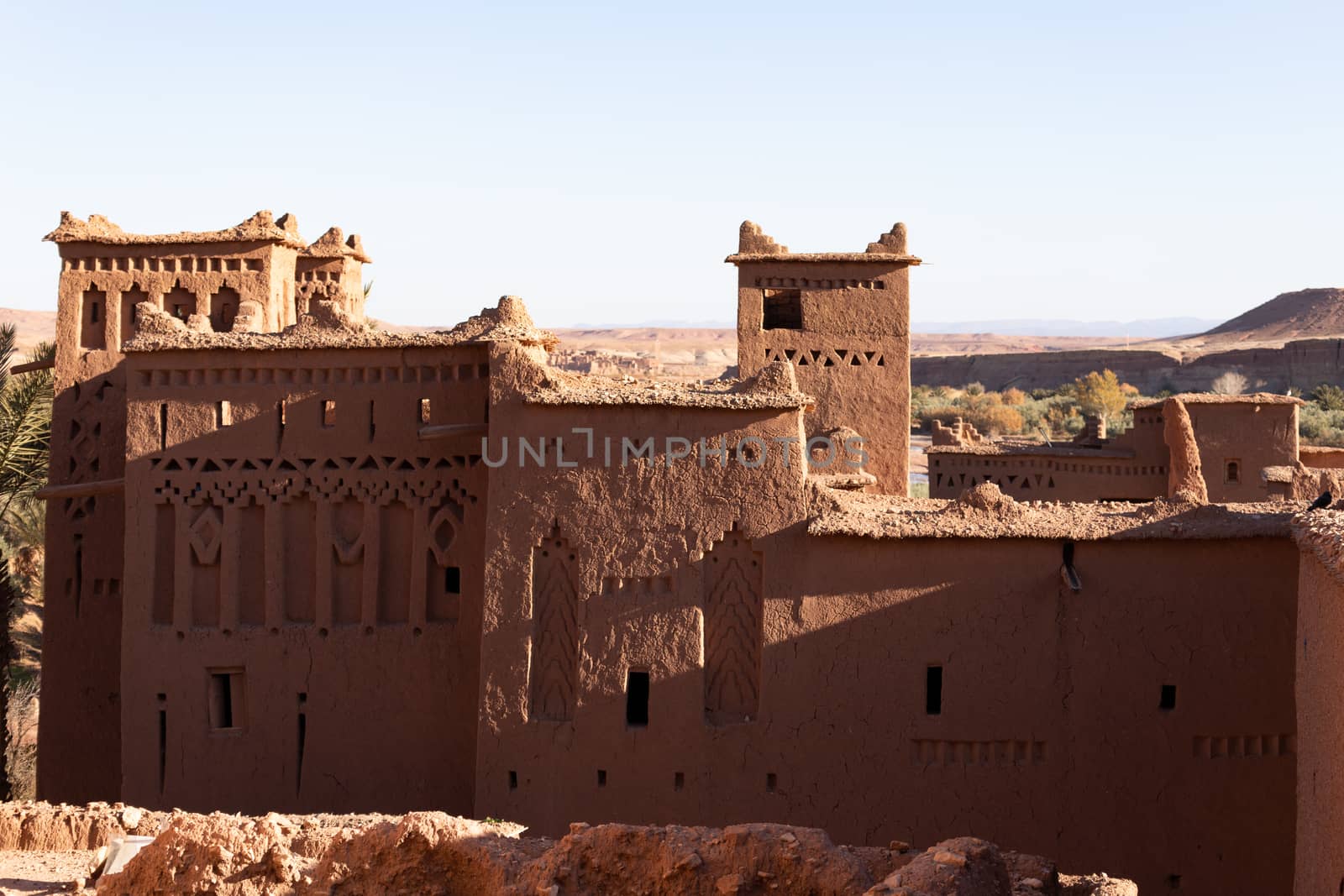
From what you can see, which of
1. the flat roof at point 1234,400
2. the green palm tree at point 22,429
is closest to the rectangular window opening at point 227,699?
the green palm tree at point 22,429

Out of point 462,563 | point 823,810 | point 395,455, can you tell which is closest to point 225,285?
point 395,455

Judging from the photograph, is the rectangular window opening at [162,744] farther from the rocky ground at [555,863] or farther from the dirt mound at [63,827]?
the rocky ground at [555,863]

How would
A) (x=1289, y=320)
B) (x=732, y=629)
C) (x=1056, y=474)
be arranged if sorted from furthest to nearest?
(x=1289, y=320) < (x=1056, y=474) < (x=732, y=629)

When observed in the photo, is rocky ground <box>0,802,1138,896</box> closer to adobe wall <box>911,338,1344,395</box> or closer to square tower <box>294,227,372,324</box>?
square tower <box>294,227,372,324</box>

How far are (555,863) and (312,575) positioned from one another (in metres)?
7.72

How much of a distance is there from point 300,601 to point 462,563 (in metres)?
1.71

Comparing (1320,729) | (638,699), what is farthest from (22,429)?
(1320,729)

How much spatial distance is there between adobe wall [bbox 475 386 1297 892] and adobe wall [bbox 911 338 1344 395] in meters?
46.0

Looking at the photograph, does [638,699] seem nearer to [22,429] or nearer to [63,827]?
[63,827]

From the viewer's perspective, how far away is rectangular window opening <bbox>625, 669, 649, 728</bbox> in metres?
13.2

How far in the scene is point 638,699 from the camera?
43.5 feet

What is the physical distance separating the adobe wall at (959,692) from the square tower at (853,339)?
17.0 ft

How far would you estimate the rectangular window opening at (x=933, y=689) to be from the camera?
13.0 meters

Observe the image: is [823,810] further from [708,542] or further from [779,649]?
[708,542]
